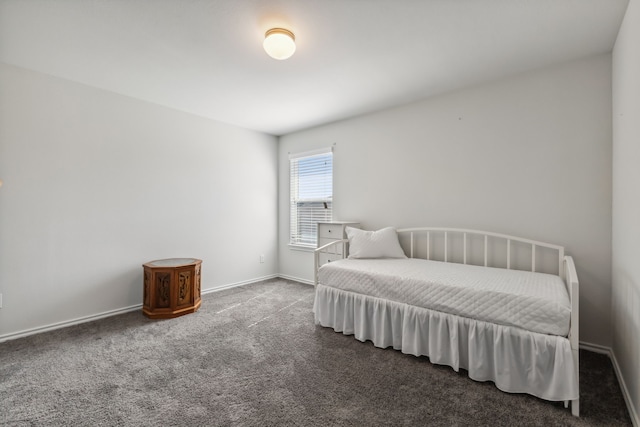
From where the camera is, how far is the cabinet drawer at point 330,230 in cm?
360

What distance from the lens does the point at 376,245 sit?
10.2 feet

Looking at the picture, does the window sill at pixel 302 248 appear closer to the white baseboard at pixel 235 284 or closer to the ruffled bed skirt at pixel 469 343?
the white baseboard at pixel 235 284

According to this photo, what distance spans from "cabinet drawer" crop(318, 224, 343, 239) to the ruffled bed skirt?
3.41 feet

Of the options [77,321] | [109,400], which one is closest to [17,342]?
[77,321]

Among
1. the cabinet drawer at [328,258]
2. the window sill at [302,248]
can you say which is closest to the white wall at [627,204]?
the cabinet drawer at [328,258]

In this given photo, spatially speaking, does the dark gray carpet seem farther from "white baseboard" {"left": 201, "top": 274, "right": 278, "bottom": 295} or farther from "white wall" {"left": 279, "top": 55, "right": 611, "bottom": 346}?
"white baseboard" {"left": 201, "top": 274, "right": 278, "bottom": 295}

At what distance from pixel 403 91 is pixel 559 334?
2.49 m

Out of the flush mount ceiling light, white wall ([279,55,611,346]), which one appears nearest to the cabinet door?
white wall ([279,55,611,346])

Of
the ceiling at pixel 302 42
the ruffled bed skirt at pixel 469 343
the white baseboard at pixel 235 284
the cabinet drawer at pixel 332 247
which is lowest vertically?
the white baseboard at pixel 235 284

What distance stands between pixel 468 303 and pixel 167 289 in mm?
2906

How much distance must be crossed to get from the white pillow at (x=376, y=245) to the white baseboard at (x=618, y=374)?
164cm

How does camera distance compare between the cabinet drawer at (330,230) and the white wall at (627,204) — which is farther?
the cabinet drawer at (330,230)

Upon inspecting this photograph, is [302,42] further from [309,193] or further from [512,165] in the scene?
[309,193]

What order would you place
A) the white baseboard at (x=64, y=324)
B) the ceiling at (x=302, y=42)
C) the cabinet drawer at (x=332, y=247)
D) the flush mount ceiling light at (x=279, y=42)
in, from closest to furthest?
1. the ceiling at (x=302, y=42)
2. the flush mount ceiling light at (x=279, y=42)
3. the white baseboard at (x=64, y=324)
4. the cabinet drawer at (x=332, y=247)
